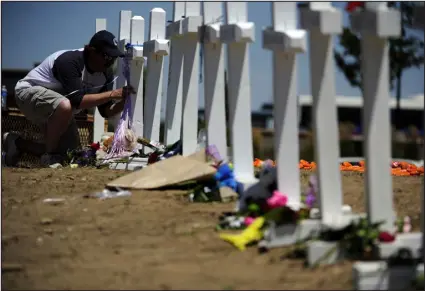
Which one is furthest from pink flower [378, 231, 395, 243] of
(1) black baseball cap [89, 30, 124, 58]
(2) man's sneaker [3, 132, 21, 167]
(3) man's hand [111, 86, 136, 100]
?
(2) man's sneaker [3, 132, 21, 167]

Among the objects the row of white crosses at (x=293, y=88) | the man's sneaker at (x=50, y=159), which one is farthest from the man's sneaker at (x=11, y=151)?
the row of white crosses at (x=293, y=88)

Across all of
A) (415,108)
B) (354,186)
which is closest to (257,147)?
(415,108)

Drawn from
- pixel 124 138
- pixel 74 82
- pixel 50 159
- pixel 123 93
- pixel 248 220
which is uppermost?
pixel 74 82

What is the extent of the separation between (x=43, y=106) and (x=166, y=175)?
2920 mm

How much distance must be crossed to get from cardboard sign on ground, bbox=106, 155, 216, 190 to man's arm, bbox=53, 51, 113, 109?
241cm

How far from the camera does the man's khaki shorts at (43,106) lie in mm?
8242

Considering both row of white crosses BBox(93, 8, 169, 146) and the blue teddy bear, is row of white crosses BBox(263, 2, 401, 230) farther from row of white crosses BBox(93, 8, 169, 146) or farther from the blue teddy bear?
row of white crosses BBox(93, 8, 169, 146)

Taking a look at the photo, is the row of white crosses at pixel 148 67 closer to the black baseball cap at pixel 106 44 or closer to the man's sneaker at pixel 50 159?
the black baseball cap at pixel 106 44

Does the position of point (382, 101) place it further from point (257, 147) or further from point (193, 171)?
point (257, 147)

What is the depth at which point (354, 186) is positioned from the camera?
6164 millimetres

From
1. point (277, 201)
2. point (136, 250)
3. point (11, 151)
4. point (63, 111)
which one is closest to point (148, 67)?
point (63, 111)

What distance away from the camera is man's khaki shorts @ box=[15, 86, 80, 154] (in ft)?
27.0

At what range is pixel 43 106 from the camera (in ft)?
27.3

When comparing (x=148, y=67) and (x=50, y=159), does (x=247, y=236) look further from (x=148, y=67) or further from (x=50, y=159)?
(x=50, y=159)
